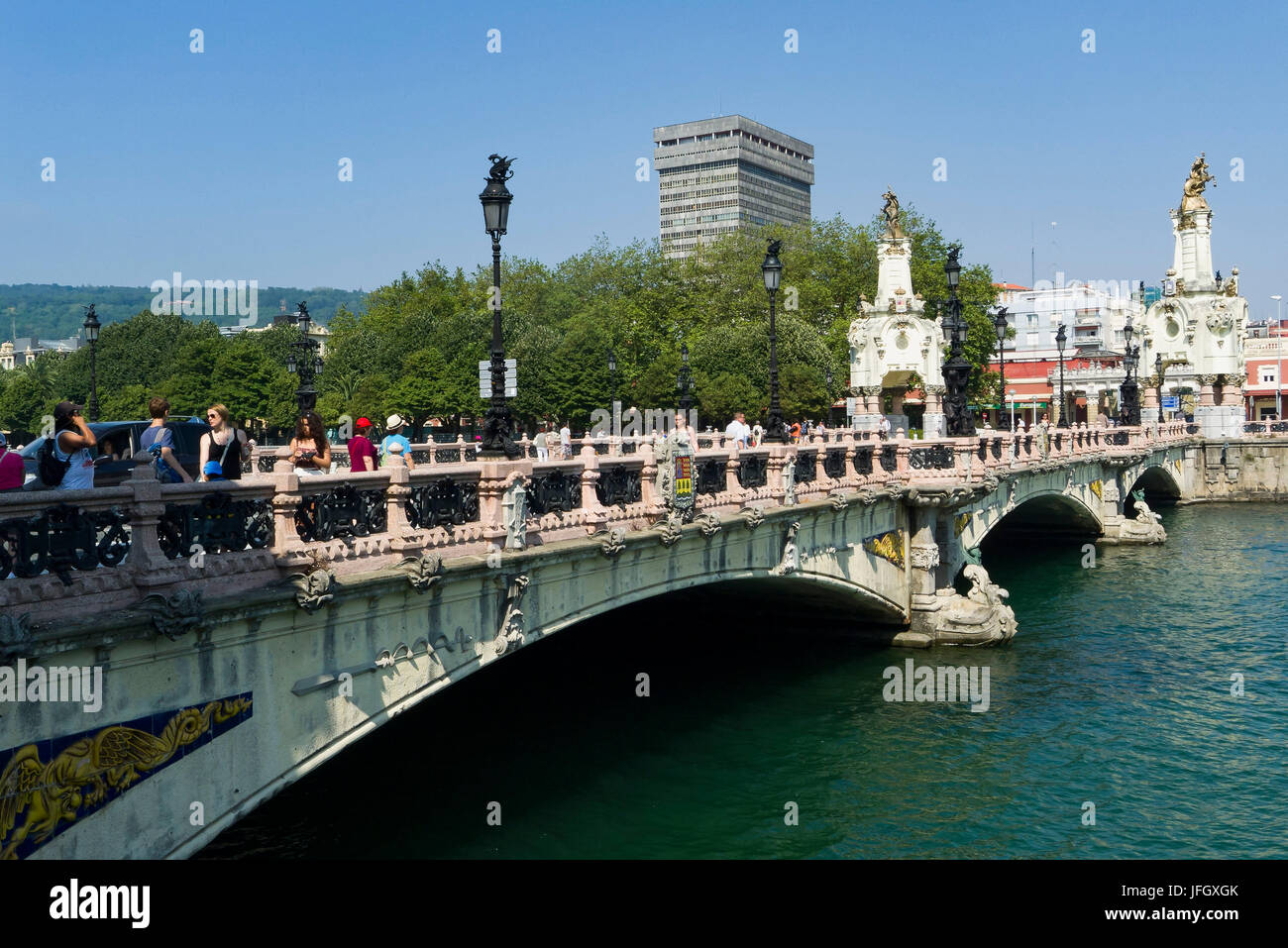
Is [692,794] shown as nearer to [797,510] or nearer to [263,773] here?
[797,510]

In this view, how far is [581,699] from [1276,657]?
14811 mm

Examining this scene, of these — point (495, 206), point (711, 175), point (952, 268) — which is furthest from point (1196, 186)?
point (711, 175)

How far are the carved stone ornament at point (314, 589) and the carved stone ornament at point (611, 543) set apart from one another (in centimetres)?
439

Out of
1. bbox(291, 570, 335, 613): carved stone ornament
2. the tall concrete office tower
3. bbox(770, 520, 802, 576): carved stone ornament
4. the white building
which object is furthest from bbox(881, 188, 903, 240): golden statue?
the tall concrete office tower

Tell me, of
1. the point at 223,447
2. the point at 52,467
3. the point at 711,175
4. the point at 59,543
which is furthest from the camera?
the point at 711,175

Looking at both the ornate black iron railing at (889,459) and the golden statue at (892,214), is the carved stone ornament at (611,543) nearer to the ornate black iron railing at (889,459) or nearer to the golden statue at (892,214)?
the ornate black iron railing at (889,459)

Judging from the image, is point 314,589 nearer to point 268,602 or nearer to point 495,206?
point 268,602

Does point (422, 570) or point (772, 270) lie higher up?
point (772, 270)

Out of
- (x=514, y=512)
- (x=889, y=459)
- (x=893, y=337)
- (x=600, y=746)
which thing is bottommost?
(x=600, y=746)

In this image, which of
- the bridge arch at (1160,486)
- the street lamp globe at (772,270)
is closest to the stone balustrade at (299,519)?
the street lamp globe at (772,270)

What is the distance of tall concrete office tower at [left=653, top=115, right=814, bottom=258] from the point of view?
15900 centimetres

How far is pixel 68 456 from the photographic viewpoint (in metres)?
9.75

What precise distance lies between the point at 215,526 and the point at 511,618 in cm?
398
